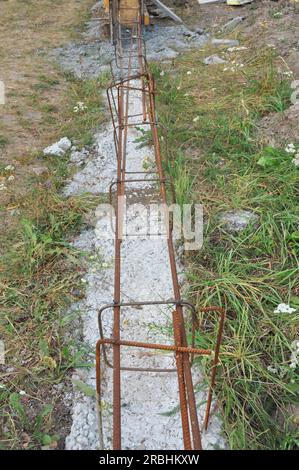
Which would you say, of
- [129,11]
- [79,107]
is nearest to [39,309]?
[79,107]

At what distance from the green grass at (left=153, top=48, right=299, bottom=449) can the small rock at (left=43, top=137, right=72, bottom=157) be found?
1009 millimetres

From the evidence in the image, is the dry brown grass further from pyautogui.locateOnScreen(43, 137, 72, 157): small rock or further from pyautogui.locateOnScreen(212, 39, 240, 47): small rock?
pyautogui.locateOnScreen(212, 39, 240, 47): small rock

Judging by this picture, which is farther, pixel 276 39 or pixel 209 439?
pixel 276 39

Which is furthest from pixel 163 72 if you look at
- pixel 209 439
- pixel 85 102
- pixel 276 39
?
pixel 209 439

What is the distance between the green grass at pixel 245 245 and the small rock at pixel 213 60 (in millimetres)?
880

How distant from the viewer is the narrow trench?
2020 millimetres

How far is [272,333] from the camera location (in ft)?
7.65

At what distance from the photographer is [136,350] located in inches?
94.7

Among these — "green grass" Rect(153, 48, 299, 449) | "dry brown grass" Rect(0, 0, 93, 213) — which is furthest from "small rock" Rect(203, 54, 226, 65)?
"dry brown grass" Rect(0, 0, 93, 213)

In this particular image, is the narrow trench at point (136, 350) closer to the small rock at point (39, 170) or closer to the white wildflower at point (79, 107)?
the small rock at point (39, 170)

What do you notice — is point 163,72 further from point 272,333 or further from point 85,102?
point 272,333

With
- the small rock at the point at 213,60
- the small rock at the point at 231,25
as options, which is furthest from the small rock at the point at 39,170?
the small rock at the point at 231,25

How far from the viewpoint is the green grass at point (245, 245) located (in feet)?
6.79
